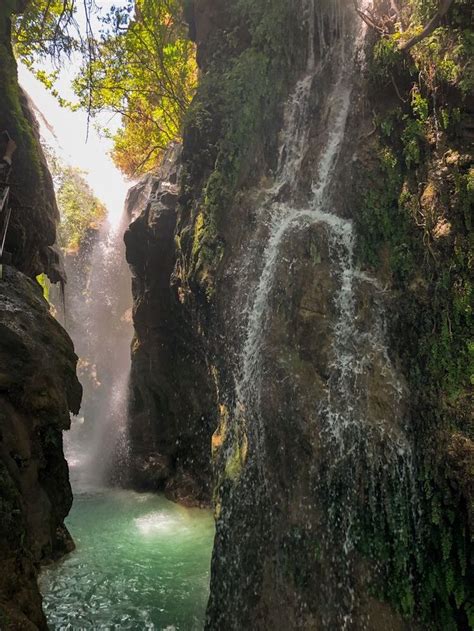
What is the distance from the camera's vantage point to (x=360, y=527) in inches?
251

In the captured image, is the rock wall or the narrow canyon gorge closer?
the rock wall

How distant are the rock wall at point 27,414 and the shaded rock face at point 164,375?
12.1 feet

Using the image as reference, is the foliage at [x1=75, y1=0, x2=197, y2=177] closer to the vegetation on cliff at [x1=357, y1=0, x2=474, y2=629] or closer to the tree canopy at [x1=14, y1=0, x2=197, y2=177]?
the tree canopy at [x1=14, y1=0, x2=197, y2=177]

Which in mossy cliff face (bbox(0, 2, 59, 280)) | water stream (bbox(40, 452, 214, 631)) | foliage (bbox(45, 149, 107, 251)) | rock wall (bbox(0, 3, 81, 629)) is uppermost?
foliage (bbox(45, 149, 107, 251))

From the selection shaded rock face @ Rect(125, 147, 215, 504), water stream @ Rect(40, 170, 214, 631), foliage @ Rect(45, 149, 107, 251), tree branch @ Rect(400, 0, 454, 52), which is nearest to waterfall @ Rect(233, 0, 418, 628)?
tree branch @ Rect(400, 0, 454, 52)

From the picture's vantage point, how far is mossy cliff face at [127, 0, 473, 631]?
20.2 ft

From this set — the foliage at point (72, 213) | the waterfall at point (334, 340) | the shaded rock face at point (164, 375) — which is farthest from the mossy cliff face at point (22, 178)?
the foliage at point (72, 213)

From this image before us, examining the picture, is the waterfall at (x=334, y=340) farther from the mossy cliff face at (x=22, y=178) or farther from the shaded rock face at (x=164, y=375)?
the mossy cliff face at (x=22, y=178)

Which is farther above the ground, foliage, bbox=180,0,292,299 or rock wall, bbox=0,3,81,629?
foliage, bbox=180,0,292,299

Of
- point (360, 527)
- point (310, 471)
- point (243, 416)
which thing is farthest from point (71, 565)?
point (360, 527)

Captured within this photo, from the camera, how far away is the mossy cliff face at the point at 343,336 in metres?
6.16

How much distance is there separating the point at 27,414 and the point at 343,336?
17.1 ft

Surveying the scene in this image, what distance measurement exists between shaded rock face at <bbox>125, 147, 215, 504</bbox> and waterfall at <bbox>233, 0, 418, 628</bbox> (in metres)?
3.44

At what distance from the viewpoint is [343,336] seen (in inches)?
305
